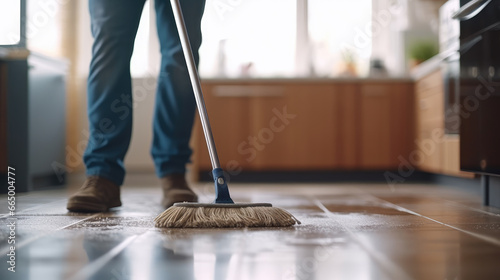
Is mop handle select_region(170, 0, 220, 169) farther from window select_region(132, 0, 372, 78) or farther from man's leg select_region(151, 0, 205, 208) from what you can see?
window select_region(132, 0, 372, 78)

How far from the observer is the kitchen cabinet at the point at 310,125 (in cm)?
382

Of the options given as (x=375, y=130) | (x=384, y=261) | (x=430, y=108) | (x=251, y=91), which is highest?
(x=251, y=91)

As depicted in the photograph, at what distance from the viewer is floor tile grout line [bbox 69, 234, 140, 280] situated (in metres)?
0.75

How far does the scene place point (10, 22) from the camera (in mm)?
2820

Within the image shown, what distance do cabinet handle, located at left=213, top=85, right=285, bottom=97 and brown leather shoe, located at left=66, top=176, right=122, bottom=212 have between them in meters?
2.22

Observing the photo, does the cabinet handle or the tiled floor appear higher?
the cabinet handle

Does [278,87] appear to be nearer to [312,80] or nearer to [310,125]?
[312,80]

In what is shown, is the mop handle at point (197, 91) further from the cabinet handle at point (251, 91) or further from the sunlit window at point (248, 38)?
the sunlit window at point (248, 38)

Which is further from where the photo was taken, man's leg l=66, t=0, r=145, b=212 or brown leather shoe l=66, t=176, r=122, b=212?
man's leg l=66, t=0, r=145, b=212

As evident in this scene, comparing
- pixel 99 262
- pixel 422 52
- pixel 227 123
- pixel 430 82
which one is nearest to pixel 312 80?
pixel 227 123

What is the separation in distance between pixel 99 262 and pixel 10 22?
2348 millimetres

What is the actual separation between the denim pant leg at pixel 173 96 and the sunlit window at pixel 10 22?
1335 mm

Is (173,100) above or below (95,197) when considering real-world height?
above

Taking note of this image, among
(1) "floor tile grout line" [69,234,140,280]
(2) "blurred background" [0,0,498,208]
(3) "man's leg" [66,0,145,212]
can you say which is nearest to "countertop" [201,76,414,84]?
(2) "blurred background" [0,0,498,208]
